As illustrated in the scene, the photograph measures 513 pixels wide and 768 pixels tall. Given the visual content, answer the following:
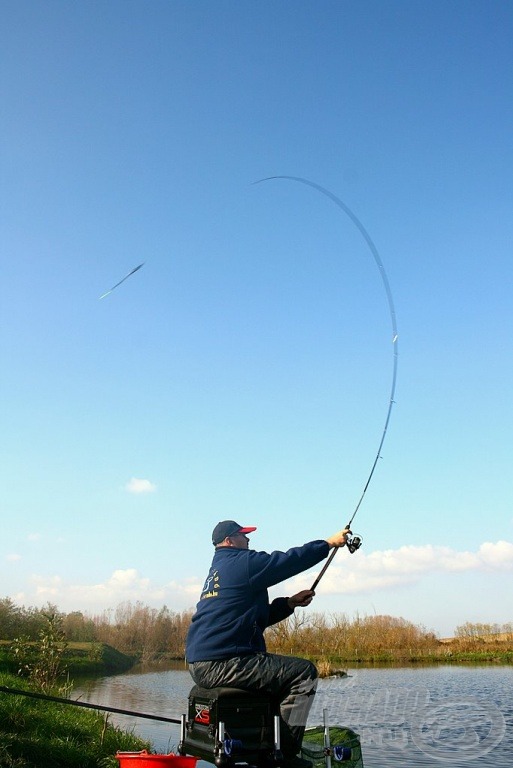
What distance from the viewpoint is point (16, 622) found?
1415 inches

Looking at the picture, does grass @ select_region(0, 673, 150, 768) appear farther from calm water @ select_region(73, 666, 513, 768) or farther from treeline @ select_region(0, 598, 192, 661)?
treeline @ select_region(0, 598, 192, 661)

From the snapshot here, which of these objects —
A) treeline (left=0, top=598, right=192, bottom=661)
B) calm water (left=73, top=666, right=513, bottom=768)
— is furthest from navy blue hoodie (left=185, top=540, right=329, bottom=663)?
treeline (left=0, top=598, right=192, bottom=661)

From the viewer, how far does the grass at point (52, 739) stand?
8.61 m

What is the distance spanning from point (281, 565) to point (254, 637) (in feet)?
1.92

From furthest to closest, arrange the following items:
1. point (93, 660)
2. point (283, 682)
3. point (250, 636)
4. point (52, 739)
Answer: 1. point (93, 660)
2. point (52, 739)
3. point (250, 636)
4. point (283, 682)

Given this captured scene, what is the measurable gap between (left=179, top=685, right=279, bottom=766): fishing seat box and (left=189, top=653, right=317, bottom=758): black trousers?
76mm

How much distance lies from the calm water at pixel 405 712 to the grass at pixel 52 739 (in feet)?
5.43

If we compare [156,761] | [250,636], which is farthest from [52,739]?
[250,636]

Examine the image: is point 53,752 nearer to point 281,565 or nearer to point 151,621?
point 281,565

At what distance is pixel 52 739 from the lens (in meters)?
9.80

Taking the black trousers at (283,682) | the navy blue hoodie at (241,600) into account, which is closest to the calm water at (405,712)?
the black trousers at (283,682)

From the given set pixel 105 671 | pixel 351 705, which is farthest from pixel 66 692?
pixel 105 671

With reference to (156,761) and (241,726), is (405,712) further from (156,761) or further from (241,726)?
(156,761)

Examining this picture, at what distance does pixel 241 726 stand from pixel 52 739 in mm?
6671
